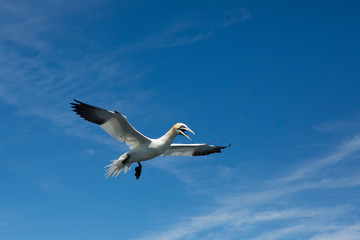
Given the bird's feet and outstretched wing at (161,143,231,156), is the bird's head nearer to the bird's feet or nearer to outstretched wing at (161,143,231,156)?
outstretched wing at (161,143,231,156)

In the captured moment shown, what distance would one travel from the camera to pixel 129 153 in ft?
70.1

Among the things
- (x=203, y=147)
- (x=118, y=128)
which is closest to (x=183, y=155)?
(x=203, y=147)

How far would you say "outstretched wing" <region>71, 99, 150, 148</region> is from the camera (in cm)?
2067

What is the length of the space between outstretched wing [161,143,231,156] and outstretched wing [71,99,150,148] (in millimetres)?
3329

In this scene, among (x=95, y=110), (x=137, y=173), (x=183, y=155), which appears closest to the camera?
(x=95, y=110)

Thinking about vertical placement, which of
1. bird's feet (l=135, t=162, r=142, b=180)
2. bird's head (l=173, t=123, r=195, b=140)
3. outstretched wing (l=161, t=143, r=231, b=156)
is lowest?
bird's feet (l=135, t=162, r=142, b=180)

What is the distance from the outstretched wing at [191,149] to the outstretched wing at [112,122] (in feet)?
10.9

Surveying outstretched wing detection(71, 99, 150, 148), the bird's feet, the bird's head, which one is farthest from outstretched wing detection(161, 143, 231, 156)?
outstretched wing detection(71, 99, 150, 148)

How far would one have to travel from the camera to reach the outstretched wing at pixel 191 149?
965 inches

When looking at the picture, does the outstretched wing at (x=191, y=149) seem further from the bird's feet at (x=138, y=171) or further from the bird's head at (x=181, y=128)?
the bird's head at (x=181, y=128)

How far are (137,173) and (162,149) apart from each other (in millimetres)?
2206

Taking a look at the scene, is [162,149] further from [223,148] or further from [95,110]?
[223,148]

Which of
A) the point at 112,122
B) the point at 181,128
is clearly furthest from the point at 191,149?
the point at 112,122

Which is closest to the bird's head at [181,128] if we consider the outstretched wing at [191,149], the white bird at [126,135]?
the white bird at [126,135]
